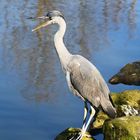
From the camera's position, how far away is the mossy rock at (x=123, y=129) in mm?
6250

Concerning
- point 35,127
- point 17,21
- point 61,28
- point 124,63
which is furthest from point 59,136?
point 17,21

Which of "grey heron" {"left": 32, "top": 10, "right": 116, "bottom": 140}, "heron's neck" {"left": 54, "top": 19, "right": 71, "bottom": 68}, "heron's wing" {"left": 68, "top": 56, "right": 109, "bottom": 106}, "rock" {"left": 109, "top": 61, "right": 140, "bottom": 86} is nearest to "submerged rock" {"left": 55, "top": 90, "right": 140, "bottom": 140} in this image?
"grey heron" {"left": 32, "top": 10, "right": 116, "bottom": 140}

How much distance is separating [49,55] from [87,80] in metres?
4.46

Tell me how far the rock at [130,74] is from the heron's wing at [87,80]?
3.29 metres

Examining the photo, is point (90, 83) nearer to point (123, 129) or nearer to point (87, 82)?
point (87, 82)

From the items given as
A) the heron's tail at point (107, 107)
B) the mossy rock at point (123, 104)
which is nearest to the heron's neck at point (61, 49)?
the heron's tail at point (107, 107)

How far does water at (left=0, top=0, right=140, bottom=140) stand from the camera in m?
8.00

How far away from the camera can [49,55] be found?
1119 centimetres

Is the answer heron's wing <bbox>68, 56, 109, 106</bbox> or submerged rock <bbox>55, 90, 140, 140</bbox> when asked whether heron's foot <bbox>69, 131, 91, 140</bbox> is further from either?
heron's wing <bbox>68, 56, 109, 106</bbox>

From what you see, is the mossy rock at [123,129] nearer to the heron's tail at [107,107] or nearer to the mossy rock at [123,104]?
the heron's tail at [107,107]

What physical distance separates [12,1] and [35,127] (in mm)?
9187

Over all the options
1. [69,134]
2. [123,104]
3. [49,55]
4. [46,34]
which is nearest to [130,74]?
[49,55]

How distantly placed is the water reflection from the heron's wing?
83.0 inches

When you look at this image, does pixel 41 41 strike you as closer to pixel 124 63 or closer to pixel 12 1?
pixel 124 63
